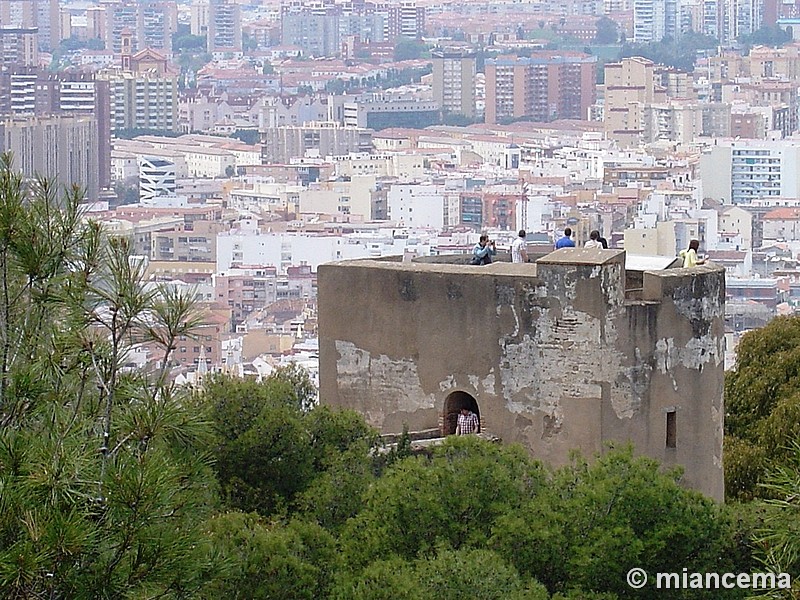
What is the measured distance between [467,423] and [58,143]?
5800 cm

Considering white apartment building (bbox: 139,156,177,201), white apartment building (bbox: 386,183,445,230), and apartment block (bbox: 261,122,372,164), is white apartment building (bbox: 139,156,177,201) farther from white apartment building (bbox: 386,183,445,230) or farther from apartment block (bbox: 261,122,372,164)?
white apartment building (bbox: 386,183,445,230)

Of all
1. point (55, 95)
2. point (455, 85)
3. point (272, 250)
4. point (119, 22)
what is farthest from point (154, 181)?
point (119, 22)

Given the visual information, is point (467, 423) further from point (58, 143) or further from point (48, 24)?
point (48, 24)

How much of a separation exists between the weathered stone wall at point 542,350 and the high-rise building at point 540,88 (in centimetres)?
7427

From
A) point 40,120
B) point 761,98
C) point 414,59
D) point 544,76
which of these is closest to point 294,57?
point 414,59

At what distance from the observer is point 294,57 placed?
93250mm

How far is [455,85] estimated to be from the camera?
271ft

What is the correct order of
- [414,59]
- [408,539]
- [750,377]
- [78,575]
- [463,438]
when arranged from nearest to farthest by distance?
[78,575] < [408,539] < [463,438] < [750,377] < [414,59]

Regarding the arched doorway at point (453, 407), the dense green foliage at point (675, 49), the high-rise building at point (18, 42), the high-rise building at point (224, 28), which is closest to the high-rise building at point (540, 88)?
the dense green foliage at point (675, 49)

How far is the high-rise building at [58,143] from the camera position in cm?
5919

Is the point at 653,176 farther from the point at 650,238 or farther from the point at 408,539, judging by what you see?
the point at 408,539

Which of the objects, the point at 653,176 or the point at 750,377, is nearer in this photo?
the point at 750,377

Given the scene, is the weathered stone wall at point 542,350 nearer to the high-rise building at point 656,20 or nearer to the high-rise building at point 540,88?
the high-rise building at point 540,88

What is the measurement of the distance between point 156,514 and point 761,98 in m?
75.2
